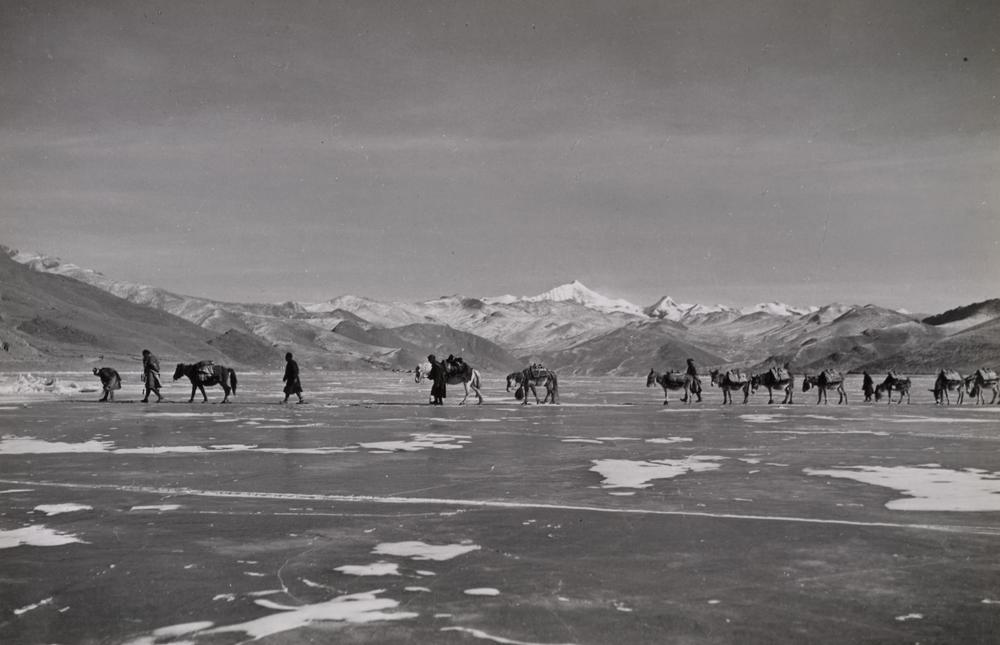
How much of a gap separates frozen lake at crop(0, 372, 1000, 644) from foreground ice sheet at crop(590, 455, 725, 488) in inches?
3.9

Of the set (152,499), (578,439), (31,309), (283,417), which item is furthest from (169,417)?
(31,309)

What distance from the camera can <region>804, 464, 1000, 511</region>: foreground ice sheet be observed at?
381 inches

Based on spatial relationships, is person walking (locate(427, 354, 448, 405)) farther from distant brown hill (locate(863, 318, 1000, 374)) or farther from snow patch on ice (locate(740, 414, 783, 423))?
distant brown hill (locate(863, 318, 1000, 374))

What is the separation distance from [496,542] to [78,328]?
124964 millimetres

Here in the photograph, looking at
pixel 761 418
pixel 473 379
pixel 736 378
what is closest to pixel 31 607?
pixel 761 418

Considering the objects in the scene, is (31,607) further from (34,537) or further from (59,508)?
(59,508)

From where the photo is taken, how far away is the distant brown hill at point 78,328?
308 feet

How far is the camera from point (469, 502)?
32.7 feet

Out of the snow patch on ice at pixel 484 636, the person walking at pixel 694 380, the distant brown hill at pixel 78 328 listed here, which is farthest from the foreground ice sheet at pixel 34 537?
the distant brown hill at pixel 78 328

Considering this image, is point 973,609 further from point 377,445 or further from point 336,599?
point 377,445

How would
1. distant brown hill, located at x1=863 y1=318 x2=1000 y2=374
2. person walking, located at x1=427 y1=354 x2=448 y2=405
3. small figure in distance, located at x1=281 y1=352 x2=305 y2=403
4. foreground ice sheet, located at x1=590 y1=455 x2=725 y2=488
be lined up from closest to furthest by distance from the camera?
Answer: foreground ice sheet, located at x1=590 y1=455 x2=725 y2=488 → small figure in distance, located at x1=281 y1=352 x2=305 y2=403 → person walking, located at x1=427 y1=354 x2=448 y2=405 → distant brown hill, located at x1=863 y1=318 x2=1000 y2=374

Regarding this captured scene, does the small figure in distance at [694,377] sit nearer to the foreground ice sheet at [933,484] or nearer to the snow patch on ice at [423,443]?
the snow patch on ice at [423,443]

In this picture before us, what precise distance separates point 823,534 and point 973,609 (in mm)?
2464

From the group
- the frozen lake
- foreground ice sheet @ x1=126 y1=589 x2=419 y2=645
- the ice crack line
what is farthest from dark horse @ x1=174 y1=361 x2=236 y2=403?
foreground ice sheet @ x1=126 y1=589 x2=419 y2=645
